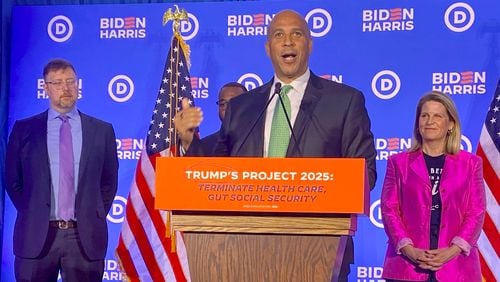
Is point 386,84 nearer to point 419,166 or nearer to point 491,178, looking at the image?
point 491,178

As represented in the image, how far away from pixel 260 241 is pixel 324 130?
0.88 metres

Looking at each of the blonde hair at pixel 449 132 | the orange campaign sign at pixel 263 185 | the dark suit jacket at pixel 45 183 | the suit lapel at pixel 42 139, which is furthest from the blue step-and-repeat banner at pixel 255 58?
the orange campaign sign at pixel 263 185

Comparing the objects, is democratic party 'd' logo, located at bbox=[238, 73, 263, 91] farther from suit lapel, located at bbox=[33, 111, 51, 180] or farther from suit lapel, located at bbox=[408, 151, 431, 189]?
suit lapel, located at bbox=[408, 151, 431, 189]

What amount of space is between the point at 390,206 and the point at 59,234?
185cm

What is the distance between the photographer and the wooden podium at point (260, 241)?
2.32 m

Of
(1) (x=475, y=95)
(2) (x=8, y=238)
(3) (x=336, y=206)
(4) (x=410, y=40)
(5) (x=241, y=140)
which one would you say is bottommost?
(2) (x=8, y=238)

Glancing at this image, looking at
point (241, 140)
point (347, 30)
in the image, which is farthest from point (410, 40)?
point (241, 140)

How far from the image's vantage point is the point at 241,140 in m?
3.17

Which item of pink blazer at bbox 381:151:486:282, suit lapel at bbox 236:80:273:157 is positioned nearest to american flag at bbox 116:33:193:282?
pink blazer at bbox 381:151:486:282

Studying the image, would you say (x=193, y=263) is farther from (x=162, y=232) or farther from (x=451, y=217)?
(x=162, y=232)

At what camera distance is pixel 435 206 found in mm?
3779

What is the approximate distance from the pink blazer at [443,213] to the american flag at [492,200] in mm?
949

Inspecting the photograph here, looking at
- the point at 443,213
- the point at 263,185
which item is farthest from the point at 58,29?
the point at 263,185

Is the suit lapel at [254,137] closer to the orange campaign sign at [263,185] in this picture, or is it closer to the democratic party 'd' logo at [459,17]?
the orange campaign sign at [263,185]
